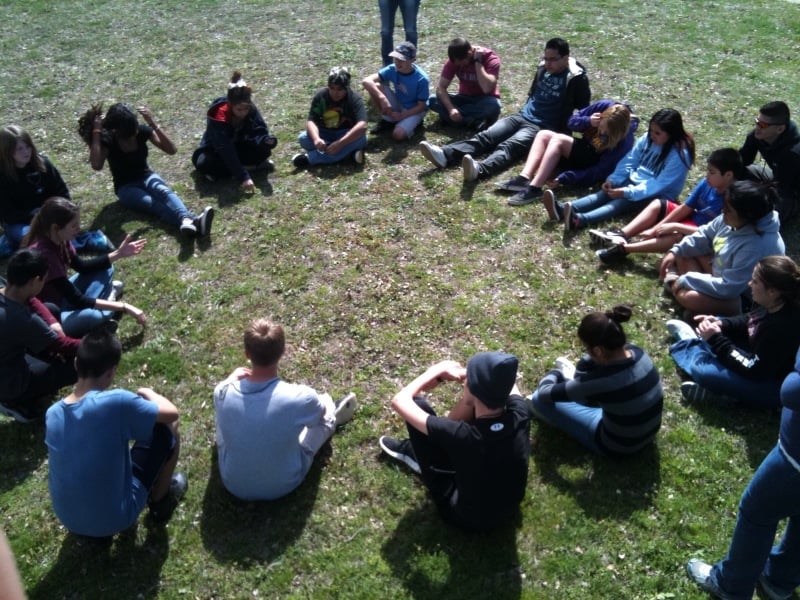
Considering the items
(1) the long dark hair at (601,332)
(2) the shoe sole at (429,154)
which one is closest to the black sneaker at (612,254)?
(1) the long dark hair at (601,332)

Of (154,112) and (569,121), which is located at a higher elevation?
(569,121)

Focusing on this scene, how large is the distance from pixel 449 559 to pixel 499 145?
21.9ft

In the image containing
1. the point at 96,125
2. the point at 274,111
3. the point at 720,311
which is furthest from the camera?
the point at 274,111

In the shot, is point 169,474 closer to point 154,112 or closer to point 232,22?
point 154,112

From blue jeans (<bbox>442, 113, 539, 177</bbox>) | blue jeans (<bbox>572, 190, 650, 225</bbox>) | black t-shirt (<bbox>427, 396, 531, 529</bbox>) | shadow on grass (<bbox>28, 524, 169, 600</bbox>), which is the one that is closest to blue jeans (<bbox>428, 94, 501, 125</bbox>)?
blue jeans (<bbox>442, 113, 539, 177</bbox>)

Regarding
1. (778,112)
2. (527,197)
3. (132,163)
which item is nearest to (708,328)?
(778,112)

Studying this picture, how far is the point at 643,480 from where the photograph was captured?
546 centimetres

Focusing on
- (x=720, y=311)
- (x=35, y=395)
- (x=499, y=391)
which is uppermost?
(x=499, y=391)

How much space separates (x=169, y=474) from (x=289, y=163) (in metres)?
6.18

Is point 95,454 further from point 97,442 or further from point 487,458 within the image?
point 487,458

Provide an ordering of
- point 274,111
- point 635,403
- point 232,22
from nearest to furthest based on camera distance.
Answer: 1. point 635,403
2. point 274,111
3. point 232,22

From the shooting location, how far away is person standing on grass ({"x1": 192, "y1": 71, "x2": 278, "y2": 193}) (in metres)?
9.68

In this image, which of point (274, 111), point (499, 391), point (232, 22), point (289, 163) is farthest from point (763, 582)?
point (232, 22)

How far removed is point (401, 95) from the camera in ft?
35.9
